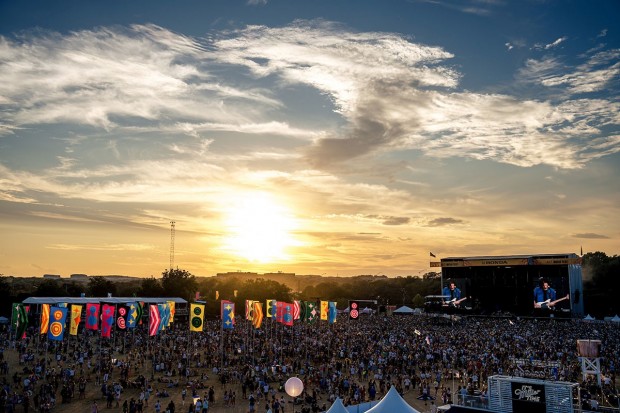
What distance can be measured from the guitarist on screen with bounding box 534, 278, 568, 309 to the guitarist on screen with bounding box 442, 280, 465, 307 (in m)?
10.4

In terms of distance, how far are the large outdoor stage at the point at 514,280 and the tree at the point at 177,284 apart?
133ft

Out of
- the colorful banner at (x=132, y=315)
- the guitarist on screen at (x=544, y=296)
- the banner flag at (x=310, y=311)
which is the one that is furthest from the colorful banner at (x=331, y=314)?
the guitarist on screen at (x=544, y=296)

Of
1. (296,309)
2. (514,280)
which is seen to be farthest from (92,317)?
(514,280)

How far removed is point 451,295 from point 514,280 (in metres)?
9.27

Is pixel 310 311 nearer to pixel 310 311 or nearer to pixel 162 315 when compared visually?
pixel 310 311

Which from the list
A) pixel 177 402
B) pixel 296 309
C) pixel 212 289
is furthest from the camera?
pixel 212 289

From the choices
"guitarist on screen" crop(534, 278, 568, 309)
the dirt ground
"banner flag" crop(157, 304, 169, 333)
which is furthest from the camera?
"guitarist on screen" crop(534, 278, 568, 309)

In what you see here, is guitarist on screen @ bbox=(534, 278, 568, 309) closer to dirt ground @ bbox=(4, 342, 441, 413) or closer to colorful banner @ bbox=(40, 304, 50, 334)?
dirt ground @ bbox=(4, 342, 441, 413)

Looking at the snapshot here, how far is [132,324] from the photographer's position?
101ft

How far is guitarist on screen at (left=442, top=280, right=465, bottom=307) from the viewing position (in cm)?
7200

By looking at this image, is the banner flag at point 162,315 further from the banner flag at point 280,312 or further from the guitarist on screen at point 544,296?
the guitarist on screen at point 544,296

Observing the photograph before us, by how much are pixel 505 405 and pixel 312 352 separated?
931 inches

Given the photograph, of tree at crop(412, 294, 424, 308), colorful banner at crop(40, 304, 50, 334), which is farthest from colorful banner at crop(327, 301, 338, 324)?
tree at crop(412, 294, 424, 308)

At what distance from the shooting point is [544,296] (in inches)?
2576
